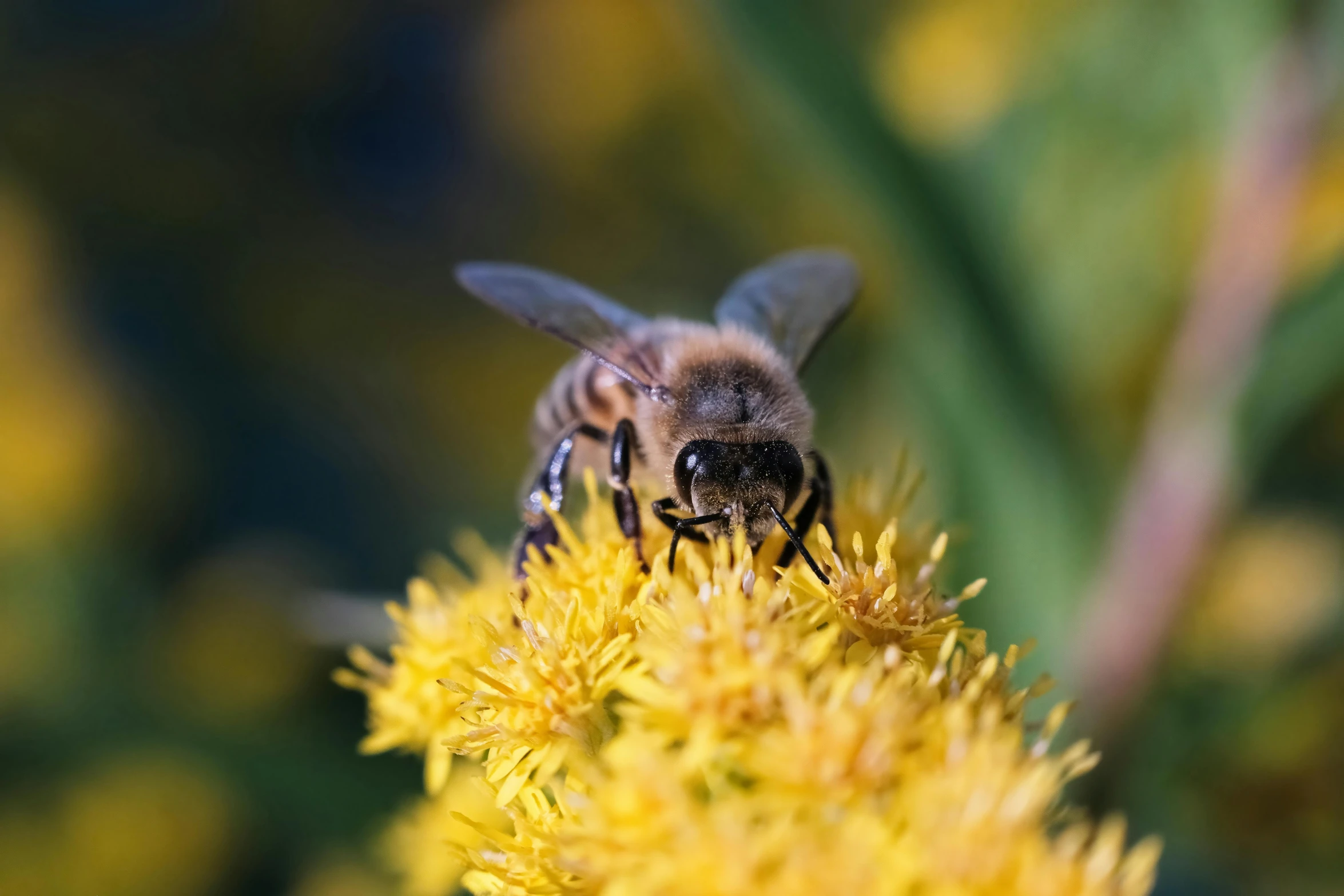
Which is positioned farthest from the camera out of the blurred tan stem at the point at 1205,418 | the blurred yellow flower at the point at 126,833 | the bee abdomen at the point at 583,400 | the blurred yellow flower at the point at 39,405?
the blurred yellow flower at the point at 39,405

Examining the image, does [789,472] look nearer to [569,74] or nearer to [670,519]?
[670,519]

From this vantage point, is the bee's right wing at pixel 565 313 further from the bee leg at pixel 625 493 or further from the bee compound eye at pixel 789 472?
the bee compound eye at pixel 789 472

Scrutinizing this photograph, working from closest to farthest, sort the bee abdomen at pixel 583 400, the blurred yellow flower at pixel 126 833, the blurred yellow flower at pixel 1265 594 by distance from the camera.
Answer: the bee abdomen at pixel 583 400 → the blurred yellow flower at pixel 1265 594 → the blurred yellow flower at pixel 126 833

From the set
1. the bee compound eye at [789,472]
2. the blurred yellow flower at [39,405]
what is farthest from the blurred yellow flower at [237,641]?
the bee compound eye at [789,472]

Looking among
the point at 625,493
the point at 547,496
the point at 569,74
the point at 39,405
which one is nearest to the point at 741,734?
the point at 625,493

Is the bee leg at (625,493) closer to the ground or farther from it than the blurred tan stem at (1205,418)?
closer to the ground

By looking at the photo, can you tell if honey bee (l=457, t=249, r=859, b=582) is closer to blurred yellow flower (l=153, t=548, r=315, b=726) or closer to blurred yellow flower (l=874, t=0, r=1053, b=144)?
blurred yellow flower (l=874, t=0, r=1053, b=144)

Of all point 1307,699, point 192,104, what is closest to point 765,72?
point 1307,699
